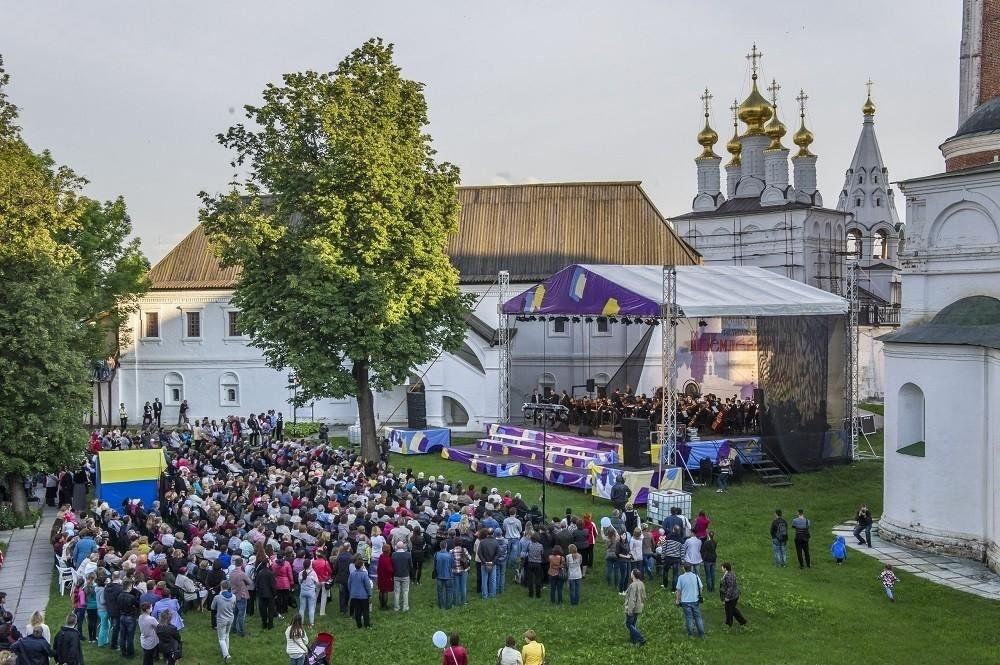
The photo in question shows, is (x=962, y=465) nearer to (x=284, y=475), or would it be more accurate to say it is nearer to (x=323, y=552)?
(x=323, y=552)

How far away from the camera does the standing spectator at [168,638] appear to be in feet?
44.9

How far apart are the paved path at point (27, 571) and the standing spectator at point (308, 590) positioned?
13.9 ft

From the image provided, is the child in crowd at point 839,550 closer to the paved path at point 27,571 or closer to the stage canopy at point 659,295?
the stage canopy at point 659,295

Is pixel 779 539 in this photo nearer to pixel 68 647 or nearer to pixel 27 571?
pixel 68 647

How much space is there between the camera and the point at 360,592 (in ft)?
52.6

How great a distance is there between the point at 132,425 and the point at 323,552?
95.4 feet

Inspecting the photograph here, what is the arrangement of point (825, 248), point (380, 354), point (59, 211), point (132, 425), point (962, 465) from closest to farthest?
point (962, 465) < point (59, 211) < point (380, 354) < point (132, 425) < point (825, 248)

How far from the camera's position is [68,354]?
80.1 feet

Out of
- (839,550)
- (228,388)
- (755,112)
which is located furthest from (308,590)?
(755,112)

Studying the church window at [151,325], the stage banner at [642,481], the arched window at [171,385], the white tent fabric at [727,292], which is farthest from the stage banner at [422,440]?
the church window at [151,325]

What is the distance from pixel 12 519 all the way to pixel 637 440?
50.9ft

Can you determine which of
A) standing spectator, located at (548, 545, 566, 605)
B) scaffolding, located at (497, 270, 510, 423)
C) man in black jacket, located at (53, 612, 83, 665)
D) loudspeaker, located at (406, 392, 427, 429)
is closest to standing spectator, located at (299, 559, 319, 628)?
man in black jacket, located at (53, 612, 83, 665)

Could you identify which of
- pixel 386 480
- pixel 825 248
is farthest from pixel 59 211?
pixel 825 248

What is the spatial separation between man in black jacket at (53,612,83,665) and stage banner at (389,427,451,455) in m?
21.5
